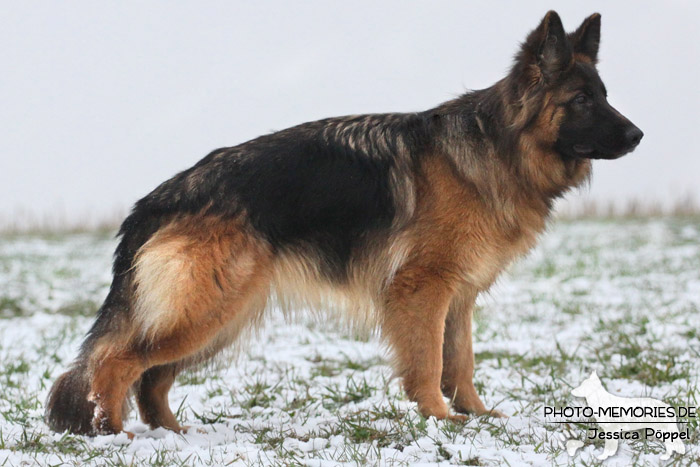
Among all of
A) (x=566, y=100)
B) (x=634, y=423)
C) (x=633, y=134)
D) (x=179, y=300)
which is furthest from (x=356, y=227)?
(x=634, y=423)

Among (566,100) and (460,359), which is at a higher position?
(566,100)

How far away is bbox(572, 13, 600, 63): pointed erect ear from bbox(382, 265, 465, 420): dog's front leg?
1.62 metres

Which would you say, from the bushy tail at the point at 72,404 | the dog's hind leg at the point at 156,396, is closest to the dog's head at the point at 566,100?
the dog's hind leg at the point at 156,396

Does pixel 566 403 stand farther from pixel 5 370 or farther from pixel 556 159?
pixel 5 370

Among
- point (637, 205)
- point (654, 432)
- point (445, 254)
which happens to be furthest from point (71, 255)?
point (637, 205)

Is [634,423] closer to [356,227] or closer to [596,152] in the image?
[596,152]

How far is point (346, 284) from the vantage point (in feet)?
14.1

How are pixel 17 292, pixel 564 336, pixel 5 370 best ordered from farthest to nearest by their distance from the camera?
pixel 17 292
pixel 564 336
pixel 5 370

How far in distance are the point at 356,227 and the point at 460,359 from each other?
1.13m

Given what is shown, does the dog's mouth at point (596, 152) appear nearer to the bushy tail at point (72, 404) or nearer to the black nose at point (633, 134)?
the black nose at point (633, 134)

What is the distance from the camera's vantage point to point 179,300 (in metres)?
3.85

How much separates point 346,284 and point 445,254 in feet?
2.15

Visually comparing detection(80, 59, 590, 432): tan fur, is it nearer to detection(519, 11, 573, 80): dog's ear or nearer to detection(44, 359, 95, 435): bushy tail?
detection(44, 359, 95, 435): bushy tail

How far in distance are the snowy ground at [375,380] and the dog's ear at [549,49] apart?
1335mm
